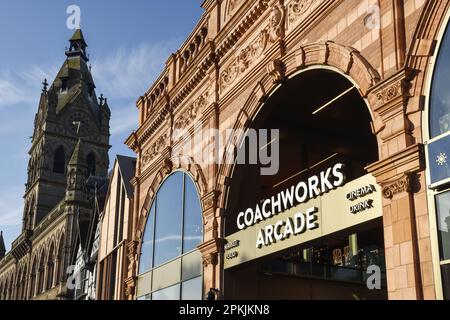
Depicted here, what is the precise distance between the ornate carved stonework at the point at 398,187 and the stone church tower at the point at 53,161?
74.8m

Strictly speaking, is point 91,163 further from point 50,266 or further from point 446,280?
point 446,280

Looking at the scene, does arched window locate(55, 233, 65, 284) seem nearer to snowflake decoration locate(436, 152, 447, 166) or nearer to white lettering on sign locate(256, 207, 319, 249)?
white lettering on sign locate(256, 207, 319, 249)

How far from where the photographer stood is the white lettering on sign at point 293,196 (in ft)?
55.2

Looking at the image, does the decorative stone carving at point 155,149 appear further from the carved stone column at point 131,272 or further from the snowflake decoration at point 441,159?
the snowflake decoration at point 441,159

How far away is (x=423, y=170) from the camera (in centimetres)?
1283

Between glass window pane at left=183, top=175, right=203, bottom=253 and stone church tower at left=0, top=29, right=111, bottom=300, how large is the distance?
203 feet

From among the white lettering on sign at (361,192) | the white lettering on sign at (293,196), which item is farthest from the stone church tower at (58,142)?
the white lettering on sign at (361,192)

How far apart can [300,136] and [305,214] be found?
6.95 meters

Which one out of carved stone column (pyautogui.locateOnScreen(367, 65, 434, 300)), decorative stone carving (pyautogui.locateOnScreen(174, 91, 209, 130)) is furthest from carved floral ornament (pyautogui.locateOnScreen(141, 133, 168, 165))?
carved stone column (pyautogui.locateOnScreen(367, 65, 434, 300))

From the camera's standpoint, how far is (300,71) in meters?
18.5

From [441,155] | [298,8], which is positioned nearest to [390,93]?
[441,155]

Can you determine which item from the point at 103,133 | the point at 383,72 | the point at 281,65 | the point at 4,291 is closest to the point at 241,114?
the point at 281,65

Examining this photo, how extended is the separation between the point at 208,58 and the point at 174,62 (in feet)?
17.2

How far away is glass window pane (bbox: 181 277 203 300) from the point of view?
2297cm
